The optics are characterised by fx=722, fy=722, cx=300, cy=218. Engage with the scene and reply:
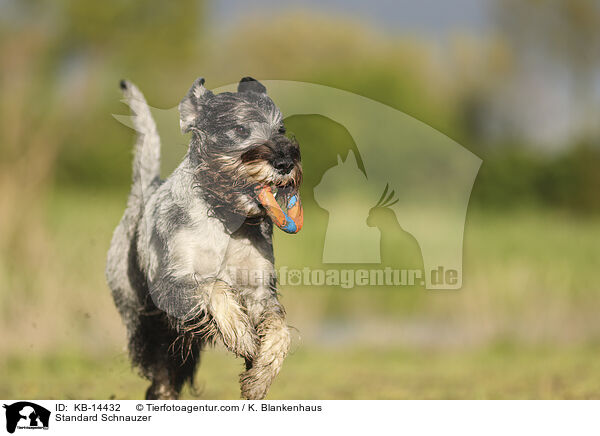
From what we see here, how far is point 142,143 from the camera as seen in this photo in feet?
16.5

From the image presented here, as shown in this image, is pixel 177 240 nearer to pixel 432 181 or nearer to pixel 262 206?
pixel 262 206

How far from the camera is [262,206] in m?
3.66

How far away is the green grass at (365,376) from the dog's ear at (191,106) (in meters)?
2.59

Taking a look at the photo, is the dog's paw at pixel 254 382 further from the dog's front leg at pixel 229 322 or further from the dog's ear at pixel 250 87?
the dog's ear at pixel 250 87

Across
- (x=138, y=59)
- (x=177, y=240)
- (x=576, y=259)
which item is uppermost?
(x=138, y=59)

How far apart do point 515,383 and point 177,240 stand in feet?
18.2

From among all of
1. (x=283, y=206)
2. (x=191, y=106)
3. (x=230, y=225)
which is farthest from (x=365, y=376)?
(x=191, y=106)

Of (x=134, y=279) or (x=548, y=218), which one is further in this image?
(x=548, y=218)

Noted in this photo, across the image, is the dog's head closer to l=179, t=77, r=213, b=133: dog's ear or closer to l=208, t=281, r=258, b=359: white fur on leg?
l=179, t=77, r=213, b=133: dog's ear

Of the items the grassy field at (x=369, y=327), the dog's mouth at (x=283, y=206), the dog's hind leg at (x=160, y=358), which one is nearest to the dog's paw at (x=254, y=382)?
the grassy field at (x=369, y=327)

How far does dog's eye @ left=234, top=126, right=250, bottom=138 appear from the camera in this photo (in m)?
3.67

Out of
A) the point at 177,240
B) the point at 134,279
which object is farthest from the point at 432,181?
the point at 177,240

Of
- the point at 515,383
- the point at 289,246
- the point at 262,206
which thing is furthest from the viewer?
the point at 515,383
